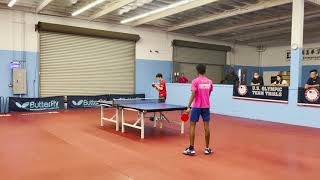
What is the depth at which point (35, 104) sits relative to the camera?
1099cm

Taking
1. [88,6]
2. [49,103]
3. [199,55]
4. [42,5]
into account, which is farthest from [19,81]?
[199,55]

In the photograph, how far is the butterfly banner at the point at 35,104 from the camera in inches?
420

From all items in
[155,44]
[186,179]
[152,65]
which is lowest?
[186,179]

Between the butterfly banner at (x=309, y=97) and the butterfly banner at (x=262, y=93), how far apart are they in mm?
424

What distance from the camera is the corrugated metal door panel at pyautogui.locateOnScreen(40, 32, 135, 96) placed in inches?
454

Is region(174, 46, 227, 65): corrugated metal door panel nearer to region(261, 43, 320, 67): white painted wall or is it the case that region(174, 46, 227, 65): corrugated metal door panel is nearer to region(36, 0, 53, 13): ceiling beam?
region(261, 43, 320, 67): white painted wall

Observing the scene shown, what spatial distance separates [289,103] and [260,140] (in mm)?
2790

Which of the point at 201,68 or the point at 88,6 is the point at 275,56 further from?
the point at 201,68

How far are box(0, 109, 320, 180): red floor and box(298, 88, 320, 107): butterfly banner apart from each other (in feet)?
2.49

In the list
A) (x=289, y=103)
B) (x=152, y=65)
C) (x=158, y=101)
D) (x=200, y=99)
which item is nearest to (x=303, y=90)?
(x=289, y=103)

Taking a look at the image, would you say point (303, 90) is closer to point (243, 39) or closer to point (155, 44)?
point (155, 44)

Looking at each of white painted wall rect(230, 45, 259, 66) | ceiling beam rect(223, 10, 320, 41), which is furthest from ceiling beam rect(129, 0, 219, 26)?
white painted wall rect(230, 45, 259, 66)

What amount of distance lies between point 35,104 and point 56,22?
10.9ft

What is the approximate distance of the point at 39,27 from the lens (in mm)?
10961
